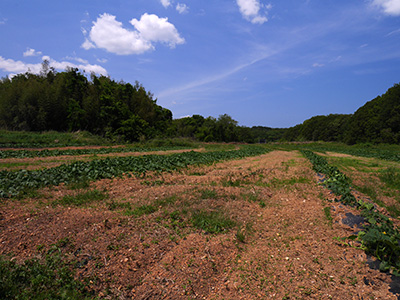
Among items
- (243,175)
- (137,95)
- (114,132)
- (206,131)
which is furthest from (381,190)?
(206,131)

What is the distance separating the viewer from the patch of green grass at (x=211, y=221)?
4531 millimetres

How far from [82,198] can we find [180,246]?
319 centimetres

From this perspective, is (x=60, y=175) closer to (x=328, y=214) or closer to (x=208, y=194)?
(x=208, y=194)

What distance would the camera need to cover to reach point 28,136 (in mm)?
26078

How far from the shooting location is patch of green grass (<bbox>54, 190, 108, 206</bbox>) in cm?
549

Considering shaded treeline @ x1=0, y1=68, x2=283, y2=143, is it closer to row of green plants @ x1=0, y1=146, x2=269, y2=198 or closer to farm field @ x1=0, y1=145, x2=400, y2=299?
row of green plants @ x1=0, y1=146, x2=269, y2=198

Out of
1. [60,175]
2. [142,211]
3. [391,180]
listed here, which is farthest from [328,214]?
[60,175]

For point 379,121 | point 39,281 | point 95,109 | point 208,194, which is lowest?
point 39,281

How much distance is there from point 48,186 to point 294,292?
21.9ft

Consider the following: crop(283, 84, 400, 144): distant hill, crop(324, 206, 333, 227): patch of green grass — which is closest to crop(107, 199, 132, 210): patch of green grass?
crop(324, 206, 333, 227): patch of green grass

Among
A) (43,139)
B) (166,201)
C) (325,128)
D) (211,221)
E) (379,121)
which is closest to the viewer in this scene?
(211,221)

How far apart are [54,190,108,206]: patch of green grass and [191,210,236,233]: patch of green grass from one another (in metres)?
2.61

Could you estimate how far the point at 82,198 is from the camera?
575 cm

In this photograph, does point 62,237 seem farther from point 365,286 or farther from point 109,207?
point 365,286
